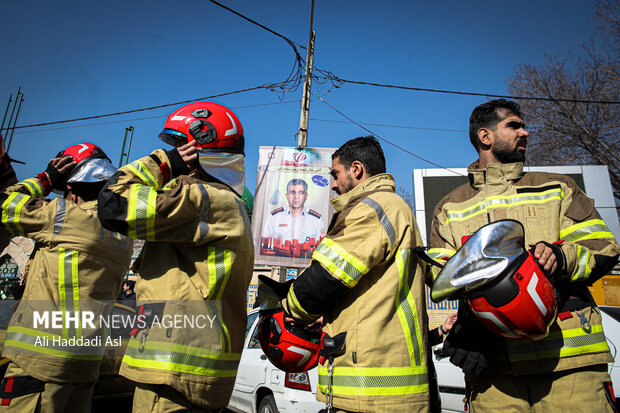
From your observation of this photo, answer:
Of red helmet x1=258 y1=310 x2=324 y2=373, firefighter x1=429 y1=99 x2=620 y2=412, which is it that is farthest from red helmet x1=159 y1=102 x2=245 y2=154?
firefighter x1=429 y1=99 x2=620 y2=412

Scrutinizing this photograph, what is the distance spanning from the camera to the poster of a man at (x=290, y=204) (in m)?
9.40

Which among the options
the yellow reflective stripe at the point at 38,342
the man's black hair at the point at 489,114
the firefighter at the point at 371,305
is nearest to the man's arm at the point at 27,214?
the yellow reflective stripe at the point at 38,342

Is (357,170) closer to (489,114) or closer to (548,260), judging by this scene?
(489,114)

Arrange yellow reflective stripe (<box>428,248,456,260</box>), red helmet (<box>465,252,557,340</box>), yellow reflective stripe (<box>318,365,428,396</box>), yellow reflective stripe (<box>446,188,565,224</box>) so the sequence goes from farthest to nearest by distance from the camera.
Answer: yellow reflective stripe (<box>428,248,456,260</box>), yellow reflective stripe (<box>446,188,565,224</box>), yellow reflective stripe (<box>318,365,428,396</box>), red helmet (<box>465,252,557,340</box>)

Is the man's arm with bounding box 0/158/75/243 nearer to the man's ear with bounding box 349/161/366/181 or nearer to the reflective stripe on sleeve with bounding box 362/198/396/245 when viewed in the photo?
the man's ear with bounding box 349/161/366/181

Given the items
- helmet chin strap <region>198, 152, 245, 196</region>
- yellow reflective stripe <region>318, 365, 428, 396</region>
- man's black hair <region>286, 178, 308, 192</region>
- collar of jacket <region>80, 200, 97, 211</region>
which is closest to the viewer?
yellow reflective stripe <region>318, 365, 428, 396</region>

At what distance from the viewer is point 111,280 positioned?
3057 millimetres

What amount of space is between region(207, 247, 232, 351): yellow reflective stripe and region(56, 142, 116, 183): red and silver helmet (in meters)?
1.67

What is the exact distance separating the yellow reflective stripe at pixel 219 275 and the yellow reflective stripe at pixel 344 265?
22.7 inches

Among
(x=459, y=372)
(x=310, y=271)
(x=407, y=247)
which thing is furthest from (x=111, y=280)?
(x=459, y=372)

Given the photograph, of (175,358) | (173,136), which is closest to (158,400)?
(175,358)

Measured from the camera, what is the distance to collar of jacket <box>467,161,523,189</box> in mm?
2494

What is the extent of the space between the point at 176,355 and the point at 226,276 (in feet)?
1.60

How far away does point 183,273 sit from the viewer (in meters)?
2.16
